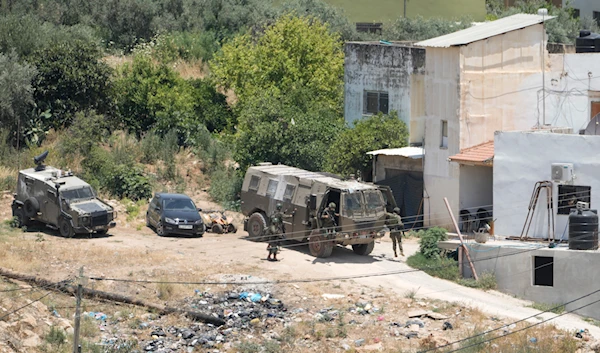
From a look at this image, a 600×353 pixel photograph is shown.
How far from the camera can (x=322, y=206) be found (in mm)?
32031

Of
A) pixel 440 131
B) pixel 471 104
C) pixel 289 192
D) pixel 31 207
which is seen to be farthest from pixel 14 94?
pixel 471 104

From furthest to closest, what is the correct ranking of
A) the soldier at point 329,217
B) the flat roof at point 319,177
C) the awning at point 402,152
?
1. the awning at point 402,152
2. the flat roof at point 319,177
3. the soldier at point 329,217

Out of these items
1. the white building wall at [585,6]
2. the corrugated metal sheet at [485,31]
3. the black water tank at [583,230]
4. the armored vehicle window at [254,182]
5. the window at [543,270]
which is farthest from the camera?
the white building wall at [585,6]

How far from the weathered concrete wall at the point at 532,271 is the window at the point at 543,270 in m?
0.15

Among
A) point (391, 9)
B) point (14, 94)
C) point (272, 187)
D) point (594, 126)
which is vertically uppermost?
point (391, 9)

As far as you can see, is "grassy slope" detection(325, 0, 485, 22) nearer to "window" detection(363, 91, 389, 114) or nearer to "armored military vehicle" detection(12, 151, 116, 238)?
"window" detection(363, 91, 389, 114)

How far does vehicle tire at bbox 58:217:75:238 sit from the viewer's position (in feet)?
111

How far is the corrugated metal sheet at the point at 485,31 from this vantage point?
118 ft

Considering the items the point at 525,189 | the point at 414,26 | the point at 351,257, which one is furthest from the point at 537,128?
the point at 414,26

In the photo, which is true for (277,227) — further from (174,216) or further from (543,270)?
(543,270)

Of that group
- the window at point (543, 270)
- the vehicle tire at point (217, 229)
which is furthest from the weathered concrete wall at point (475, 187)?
the vehicle tire at point (217, 229)

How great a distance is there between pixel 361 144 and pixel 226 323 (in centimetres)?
1215

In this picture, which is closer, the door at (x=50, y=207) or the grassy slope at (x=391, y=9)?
the door at (x=50, y=207)

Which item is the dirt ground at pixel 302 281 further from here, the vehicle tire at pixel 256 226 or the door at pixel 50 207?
the door at pixel 50 207
